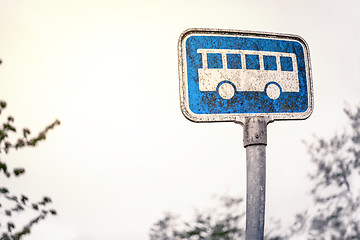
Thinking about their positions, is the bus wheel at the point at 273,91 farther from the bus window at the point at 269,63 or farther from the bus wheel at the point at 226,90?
the bus wheel at the point at 226,90

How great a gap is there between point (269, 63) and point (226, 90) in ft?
1.95

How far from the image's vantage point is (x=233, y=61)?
356 cm

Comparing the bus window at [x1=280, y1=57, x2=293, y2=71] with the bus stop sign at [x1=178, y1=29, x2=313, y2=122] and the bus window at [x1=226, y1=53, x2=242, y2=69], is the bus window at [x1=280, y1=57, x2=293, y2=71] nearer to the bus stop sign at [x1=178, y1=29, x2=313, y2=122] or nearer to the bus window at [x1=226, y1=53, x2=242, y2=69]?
the bus stop sign at [x1=178, y1=29, x2=313, y2=122]

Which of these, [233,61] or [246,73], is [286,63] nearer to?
[246,73]

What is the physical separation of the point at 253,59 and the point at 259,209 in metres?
1.52

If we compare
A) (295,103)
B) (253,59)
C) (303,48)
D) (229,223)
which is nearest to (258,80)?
(253,59)

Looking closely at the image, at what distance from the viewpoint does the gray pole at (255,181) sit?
132 inches

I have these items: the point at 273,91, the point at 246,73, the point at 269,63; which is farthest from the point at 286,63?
the point at 246,73

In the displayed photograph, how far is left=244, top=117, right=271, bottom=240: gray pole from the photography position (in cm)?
335

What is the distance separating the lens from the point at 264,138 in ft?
11.2

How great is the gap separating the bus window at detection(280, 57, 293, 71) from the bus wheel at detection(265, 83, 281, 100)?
228mm

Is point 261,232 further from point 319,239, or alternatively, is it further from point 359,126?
point 359,126

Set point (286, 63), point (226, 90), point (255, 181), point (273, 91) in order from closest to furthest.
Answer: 1. point (255, 181)
2. point (226, 90)
3. point (273, 91)
4. point (286, 63)

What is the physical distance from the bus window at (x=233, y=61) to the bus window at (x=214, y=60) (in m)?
0.09
